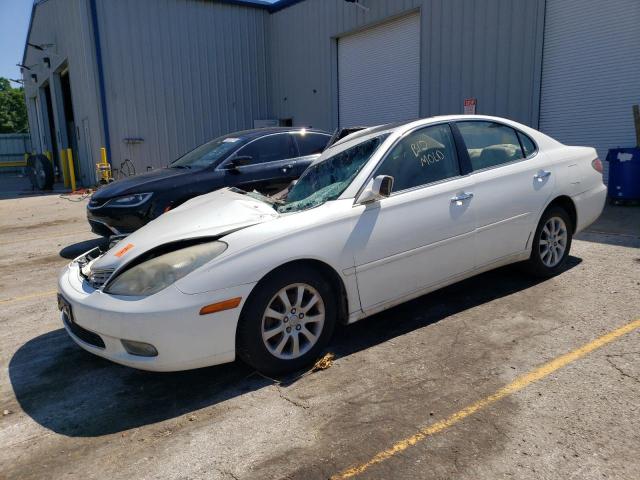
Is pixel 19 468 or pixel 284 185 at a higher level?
pixel 284 185

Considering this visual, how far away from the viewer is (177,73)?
17625 millimetres

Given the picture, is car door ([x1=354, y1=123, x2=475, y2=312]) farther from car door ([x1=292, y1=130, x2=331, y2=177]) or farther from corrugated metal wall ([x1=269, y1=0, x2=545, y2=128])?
corrugated metal wall ([x1=269, y1=0, x2=545, y2=128])

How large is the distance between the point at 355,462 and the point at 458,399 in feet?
2.61

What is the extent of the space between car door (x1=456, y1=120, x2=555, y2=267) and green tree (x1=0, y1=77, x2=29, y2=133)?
71.6 meters

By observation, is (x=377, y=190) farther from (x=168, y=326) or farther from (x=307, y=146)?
(x=307, y=146)

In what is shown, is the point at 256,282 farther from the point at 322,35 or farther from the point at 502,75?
the point at 322,35

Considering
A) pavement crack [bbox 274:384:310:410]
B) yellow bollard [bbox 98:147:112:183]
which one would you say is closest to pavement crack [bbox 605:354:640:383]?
pavement crack [bbox 274:384:310:410]

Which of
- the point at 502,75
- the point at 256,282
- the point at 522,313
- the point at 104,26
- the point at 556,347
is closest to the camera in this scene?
the point at 256,282

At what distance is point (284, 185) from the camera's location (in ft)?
22.8

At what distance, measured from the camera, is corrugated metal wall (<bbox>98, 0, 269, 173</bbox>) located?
16.6 meters

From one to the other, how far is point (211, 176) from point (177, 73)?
12.7 meters

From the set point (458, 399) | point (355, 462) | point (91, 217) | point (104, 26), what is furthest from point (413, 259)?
point (104, 26)

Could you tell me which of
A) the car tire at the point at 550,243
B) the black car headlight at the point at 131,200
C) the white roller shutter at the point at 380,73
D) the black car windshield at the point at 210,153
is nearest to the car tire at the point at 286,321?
the car tire at the point at 550,243

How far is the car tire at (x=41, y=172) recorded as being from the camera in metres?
17.2
